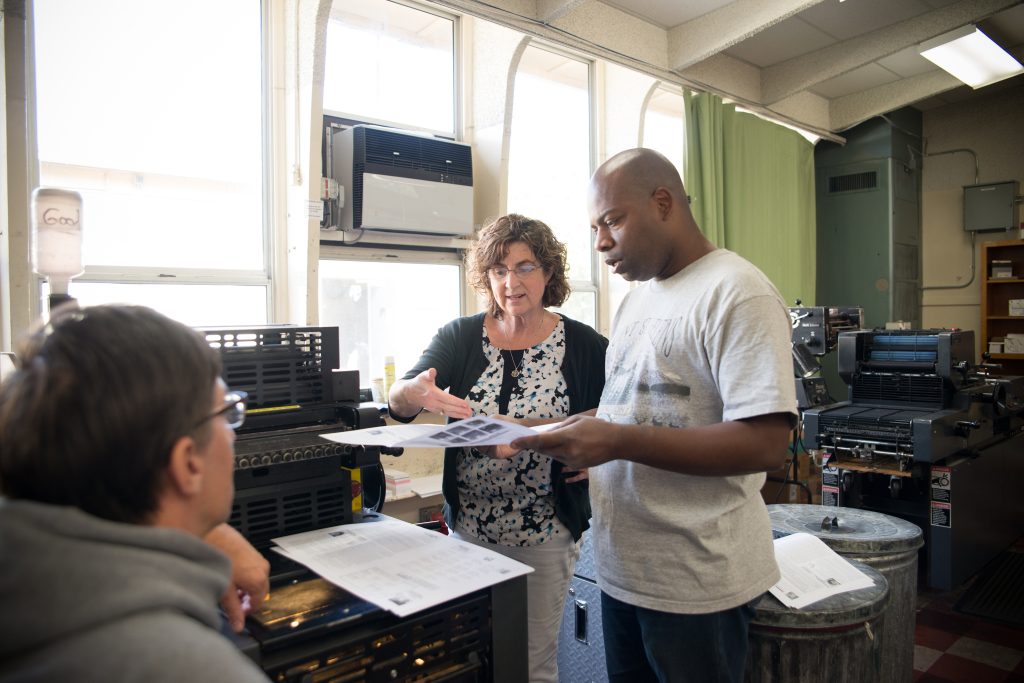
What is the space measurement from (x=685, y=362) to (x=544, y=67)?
319 cm

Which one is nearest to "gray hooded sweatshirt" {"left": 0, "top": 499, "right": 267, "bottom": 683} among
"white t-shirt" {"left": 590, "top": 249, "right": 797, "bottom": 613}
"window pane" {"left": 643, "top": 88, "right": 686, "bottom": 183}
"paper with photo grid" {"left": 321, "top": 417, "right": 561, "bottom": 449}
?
"paper with photo grid" {"left": 321, "top": 417, "right": 561, "bottom": 449}

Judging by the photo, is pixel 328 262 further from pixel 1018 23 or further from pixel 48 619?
pixel 1018 23

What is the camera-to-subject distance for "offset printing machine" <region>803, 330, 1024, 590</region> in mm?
2945

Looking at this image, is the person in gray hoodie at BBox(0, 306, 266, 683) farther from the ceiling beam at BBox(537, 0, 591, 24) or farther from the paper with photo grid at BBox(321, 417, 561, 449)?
the ceiling beam at BBox(537, 0, 591, 24)

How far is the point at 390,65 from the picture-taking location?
10.7 feet

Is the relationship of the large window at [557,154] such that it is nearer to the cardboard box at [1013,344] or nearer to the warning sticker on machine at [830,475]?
the warning sticker on machine at [830,475]

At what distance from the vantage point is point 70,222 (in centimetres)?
135

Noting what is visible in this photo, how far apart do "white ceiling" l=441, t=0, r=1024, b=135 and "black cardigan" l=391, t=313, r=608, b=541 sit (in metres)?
1.79

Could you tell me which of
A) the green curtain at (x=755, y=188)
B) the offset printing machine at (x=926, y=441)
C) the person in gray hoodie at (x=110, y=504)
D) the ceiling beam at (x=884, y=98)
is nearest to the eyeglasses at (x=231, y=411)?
the person in gray hoodie at (x=110, y=504)

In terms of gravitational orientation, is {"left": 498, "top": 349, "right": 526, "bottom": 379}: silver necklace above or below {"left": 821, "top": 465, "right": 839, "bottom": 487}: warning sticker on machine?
above

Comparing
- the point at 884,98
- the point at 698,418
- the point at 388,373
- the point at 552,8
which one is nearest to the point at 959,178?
the point at 884,98

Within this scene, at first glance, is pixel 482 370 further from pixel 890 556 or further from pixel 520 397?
pixel 890 556

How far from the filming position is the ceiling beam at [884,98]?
17.0 ft

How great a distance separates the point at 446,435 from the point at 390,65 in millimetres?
2531
